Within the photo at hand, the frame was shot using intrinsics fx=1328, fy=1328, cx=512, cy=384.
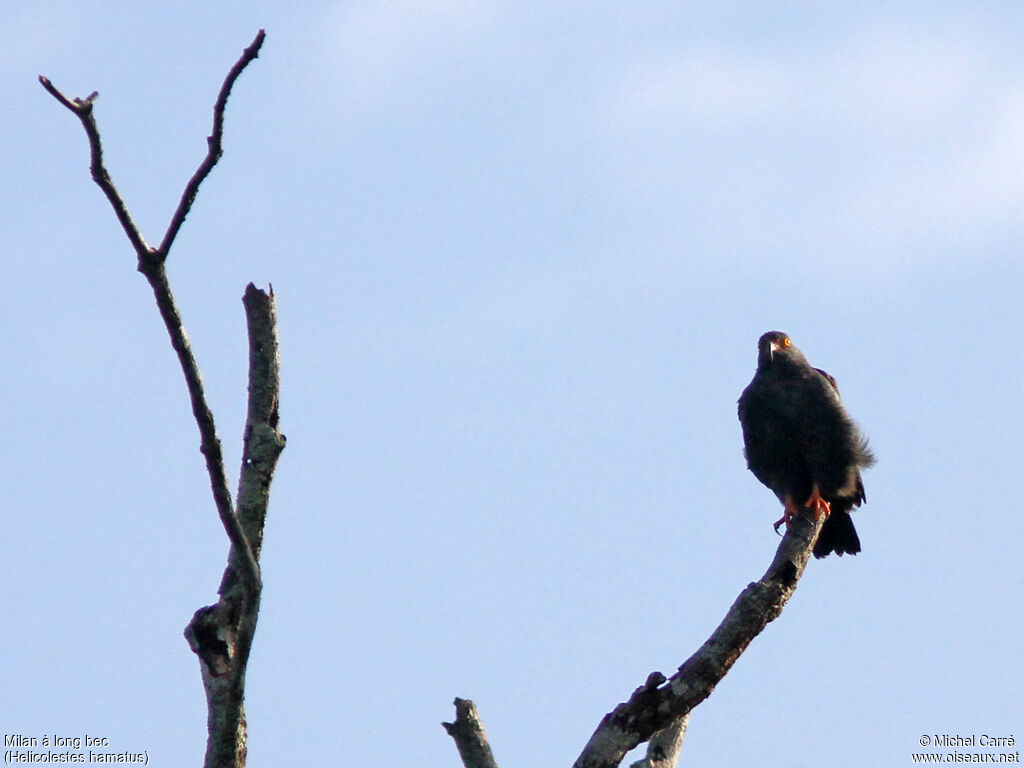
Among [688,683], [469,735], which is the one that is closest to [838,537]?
[688,683]

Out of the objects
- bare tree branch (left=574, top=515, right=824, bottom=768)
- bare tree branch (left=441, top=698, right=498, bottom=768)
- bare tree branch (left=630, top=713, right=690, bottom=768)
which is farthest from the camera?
bare tree branch (left=630, top=713, right=690, bottom=768)

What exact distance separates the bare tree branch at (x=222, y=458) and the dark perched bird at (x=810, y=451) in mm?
4117

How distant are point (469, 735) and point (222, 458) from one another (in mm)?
1091

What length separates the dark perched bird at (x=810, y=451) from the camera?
7957 millimetres

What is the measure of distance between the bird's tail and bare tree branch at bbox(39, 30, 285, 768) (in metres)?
4.54

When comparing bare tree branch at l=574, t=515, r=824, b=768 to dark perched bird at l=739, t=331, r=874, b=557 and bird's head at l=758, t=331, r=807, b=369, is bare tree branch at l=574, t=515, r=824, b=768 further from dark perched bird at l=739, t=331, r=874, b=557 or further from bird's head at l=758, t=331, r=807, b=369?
bird's head at l=758, t=331, r=807, b=369

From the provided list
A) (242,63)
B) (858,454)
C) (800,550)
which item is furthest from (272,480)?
(858,454)

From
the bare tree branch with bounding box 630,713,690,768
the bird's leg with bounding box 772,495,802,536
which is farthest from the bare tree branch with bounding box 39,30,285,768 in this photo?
the bird's leg with bounding box 772,495,802,536

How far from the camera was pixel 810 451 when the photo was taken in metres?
7.95

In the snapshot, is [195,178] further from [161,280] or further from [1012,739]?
[1012,739]

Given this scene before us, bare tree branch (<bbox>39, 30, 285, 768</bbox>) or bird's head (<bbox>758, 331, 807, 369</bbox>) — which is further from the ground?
bird's head (<bbox>758, 331, 807, 369</bbox>)

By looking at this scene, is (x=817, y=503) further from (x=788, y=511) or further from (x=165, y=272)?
(x=165, y=272)

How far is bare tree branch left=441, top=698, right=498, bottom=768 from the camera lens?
12.7 feet

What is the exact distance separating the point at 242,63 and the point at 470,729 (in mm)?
1978
